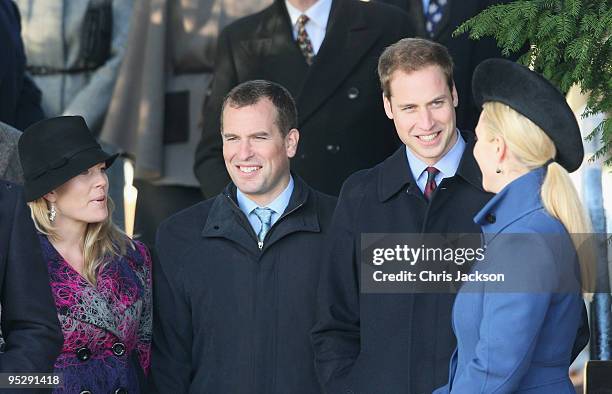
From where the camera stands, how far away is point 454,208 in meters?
4.39

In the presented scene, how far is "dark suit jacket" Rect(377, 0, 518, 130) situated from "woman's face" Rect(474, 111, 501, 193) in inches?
60.7

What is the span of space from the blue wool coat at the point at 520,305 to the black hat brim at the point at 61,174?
1537mm

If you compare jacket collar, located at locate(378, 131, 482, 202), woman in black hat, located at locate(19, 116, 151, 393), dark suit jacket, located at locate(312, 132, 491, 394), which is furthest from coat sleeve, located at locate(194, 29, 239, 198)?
jacket collar, located at locate(378, 131, 482, 202)

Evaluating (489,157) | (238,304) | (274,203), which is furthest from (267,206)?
(489,157)

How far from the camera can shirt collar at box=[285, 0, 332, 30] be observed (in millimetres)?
5570

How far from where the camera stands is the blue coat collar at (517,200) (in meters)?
3.72

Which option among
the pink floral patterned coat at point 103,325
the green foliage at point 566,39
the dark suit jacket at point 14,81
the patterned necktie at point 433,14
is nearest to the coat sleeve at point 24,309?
the pink floral patterned coat at point 103,325

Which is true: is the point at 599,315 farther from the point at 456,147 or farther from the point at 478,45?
the point at 478,45

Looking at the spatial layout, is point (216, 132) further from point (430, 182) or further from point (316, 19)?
point (430, 182)

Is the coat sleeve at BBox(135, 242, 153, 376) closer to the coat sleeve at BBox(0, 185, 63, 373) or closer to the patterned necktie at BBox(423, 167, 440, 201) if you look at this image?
the coat sleeve at BBox(0, 185, 63, 373)

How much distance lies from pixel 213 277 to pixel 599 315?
1452 mm

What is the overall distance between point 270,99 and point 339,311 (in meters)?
0.90

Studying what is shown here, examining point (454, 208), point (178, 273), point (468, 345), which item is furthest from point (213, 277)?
point (468, 345)

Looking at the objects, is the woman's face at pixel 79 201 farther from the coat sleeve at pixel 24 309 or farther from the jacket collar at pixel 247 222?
the coat sleeve at pixel 24 309
